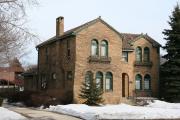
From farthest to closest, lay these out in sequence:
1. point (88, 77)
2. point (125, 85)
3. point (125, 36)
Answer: point (125, 36) < point (125, 85) < point (88, 77)

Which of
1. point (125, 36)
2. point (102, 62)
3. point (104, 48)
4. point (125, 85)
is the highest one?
point (125, 36)

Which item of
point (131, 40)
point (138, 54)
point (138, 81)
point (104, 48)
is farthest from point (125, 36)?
point (104, 48)

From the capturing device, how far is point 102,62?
49.0 m

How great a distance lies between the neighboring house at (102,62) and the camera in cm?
4788

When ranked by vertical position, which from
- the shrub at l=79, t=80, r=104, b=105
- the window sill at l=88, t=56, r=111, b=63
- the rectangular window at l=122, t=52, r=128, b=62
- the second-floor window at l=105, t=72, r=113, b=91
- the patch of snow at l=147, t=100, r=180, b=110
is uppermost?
the rectangular window at l=122, t=52, r=128, b=62

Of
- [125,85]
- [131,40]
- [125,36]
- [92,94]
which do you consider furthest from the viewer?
[125,36]

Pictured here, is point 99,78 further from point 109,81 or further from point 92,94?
point 92,94

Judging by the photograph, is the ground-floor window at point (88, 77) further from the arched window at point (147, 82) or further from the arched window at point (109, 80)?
the arched window at point (147, 82)

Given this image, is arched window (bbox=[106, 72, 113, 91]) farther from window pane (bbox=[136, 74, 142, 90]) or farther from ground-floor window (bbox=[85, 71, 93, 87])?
window pane (bbox=[136, 74, 142, 90])

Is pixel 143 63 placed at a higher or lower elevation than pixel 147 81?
higher

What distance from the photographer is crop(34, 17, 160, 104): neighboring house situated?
4788 centimetres

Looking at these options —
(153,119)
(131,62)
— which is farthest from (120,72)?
(153,119)

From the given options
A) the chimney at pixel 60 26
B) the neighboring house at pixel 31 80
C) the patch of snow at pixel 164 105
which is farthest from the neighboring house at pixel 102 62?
the neighboring house at pixel 31 80

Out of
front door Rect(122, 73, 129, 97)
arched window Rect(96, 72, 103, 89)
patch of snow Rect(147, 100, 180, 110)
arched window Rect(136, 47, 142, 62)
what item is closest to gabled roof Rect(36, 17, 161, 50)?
arched window Rect(136, 47, 142, 62)
